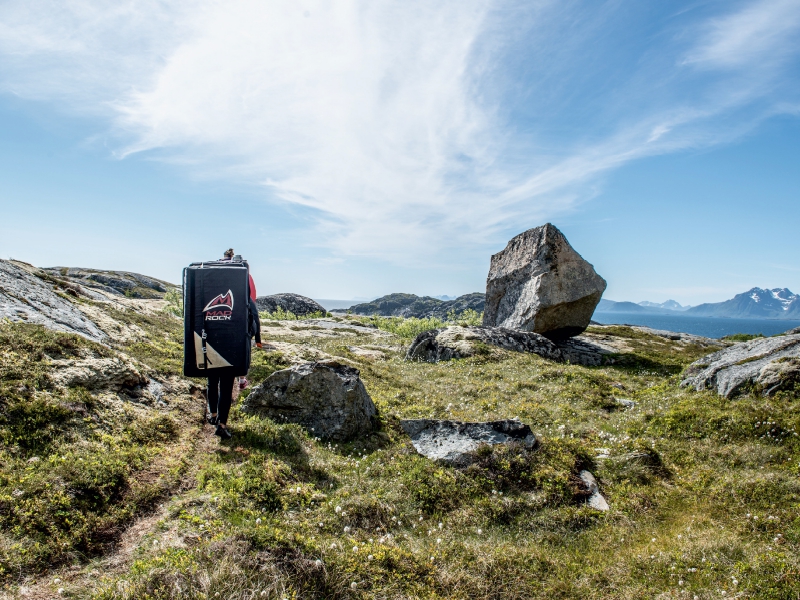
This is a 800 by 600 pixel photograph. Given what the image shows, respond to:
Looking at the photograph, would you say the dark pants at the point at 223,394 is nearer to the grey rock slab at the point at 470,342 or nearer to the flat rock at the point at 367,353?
the grey rock slab at the point at 470,342

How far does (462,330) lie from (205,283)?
20.6 m

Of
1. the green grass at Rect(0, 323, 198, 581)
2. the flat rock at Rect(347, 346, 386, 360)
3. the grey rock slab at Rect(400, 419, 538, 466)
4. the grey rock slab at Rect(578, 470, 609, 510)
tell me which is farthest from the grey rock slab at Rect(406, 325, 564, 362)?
the green grass at Rect(0, 323, 198, 581)

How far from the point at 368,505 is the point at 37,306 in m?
12.2

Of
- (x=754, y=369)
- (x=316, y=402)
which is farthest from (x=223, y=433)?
(x=754, y=369)

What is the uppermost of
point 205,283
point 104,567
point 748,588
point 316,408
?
point 205,283

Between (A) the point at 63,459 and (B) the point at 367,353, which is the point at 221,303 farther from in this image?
(B) the point at 367,353

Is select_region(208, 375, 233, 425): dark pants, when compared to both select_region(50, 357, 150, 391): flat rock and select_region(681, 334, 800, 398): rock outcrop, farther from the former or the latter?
select_region(681, 334, 800, 398): rock outcrop

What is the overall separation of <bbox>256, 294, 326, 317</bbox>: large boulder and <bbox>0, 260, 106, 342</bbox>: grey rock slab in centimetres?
5337

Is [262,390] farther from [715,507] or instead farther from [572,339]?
[572,339]

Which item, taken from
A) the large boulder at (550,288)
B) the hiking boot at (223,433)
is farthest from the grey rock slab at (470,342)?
the hiking boot at (223,433)

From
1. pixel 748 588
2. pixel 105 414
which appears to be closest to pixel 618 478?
pixel 748 588

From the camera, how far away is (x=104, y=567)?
5.91 meters

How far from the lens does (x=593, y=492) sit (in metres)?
9.49

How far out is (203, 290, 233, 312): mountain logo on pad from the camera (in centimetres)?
1058
